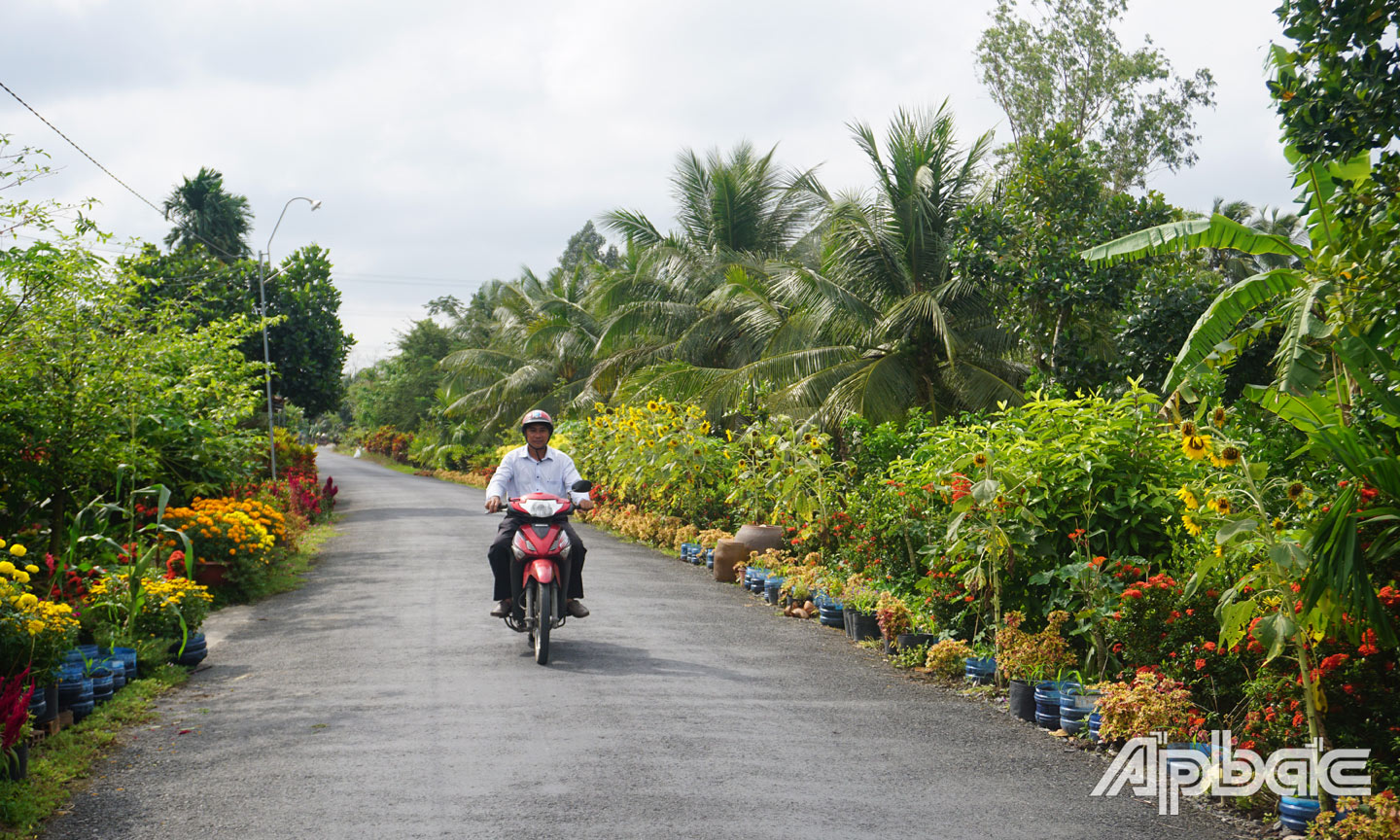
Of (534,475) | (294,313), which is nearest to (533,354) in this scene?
(294,313)

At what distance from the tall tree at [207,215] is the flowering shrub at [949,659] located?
94.1ft

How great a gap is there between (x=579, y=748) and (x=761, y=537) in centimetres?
765

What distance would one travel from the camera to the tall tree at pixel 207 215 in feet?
104

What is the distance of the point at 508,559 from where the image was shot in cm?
862

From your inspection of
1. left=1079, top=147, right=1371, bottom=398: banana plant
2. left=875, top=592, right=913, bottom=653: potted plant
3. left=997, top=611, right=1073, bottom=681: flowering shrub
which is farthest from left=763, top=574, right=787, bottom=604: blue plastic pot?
left=1079, top=147, right=1371, bottom=398: banana plant

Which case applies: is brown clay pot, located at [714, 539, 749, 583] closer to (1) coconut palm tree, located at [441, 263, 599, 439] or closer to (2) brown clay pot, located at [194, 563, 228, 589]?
(2) brown clay pot, located at [194, 563, 228, 589]

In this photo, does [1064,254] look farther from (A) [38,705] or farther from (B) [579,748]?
(A) [38,705]

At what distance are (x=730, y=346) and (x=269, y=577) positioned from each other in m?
13.5

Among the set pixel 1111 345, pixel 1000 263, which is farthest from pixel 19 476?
pixel 1111 345

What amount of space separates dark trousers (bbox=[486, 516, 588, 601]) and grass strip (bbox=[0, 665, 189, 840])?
7.61 ft

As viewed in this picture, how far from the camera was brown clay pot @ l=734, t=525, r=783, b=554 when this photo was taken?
1337cm

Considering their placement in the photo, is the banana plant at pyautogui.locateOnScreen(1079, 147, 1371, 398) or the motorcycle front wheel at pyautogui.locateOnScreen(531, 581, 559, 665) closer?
the banana plant at pyautogui.locateOnScreen(1079, 147, 1371, 398)

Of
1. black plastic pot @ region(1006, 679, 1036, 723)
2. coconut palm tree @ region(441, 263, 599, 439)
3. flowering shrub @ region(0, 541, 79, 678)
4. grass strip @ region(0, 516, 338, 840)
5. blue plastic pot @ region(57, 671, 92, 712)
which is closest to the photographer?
grass strip @ region(0, 516, 338, 840)

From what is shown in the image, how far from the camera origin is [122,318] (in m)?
11.1
